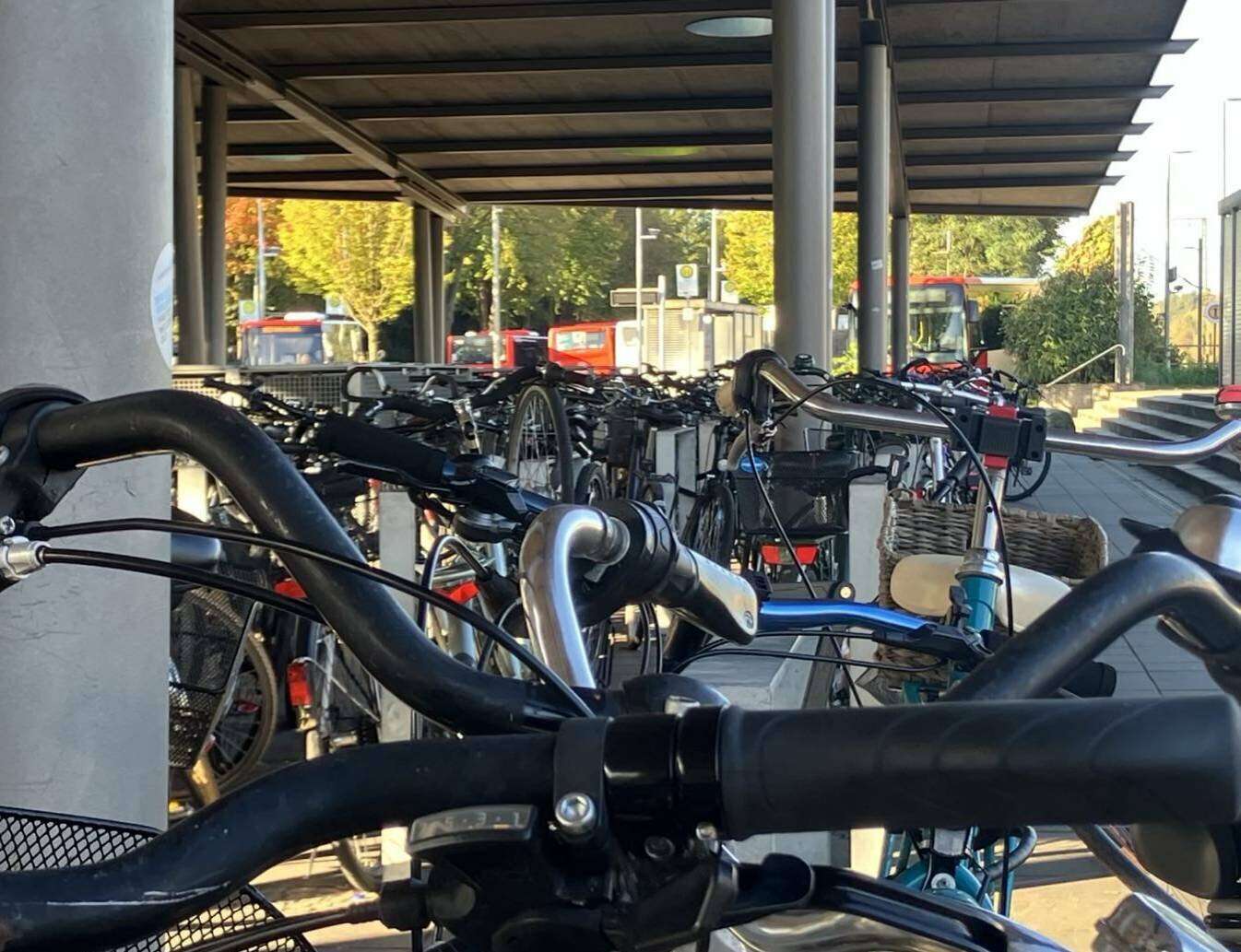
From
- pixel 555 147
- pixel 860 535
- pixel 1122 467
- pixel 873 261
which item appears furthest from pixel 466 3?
pixel 860 535

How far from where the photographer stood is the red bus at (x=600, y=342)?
148 feet

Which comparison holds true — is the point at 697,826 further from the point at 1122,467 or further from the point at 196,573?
the point at 1122,467

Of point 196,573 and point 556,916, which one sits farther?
point 196,573

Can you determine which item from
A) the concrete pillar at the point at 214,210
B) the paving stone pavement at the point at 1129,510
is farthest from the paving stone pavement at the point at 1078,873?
the concrete pillar at the point at 214,210

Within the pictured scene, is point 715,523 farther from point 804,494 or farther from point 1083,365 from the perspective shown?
point 1083,365

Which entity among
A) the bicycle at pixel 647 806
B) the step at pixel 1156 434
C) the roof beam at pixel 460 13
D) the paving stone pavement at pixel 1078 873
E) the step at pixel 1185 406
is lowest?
the paving stone pavement at pixel 1078 873

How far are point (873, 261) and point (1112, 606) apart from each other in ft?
59.9

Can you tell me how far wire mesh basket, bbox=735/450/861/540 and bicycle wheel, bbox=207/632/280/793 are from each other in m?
2.26

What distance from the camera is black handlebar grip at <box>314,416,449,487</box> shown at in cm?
181

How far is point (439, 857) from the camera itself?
83cm

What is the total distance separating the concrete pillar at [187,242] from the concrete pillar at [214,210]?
290 mm

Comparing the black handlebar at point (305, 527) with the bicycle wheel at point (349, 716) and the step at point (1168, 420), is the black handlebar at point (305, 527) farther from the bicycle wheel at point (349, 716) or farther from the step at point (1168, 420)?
the step at point (1168, 420)

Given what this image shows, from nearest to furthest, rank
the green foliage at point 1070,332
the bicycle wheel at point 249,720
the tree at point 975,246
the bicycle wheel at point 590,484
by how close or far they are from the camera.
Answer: the bicycle wheel at point 249,720 < the bicycle wheel at point 590,484 < the green foliage at point 1070,332 < the tree at point 975,246

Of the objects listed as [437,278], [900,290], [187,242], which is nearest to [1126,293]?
[900,290]
